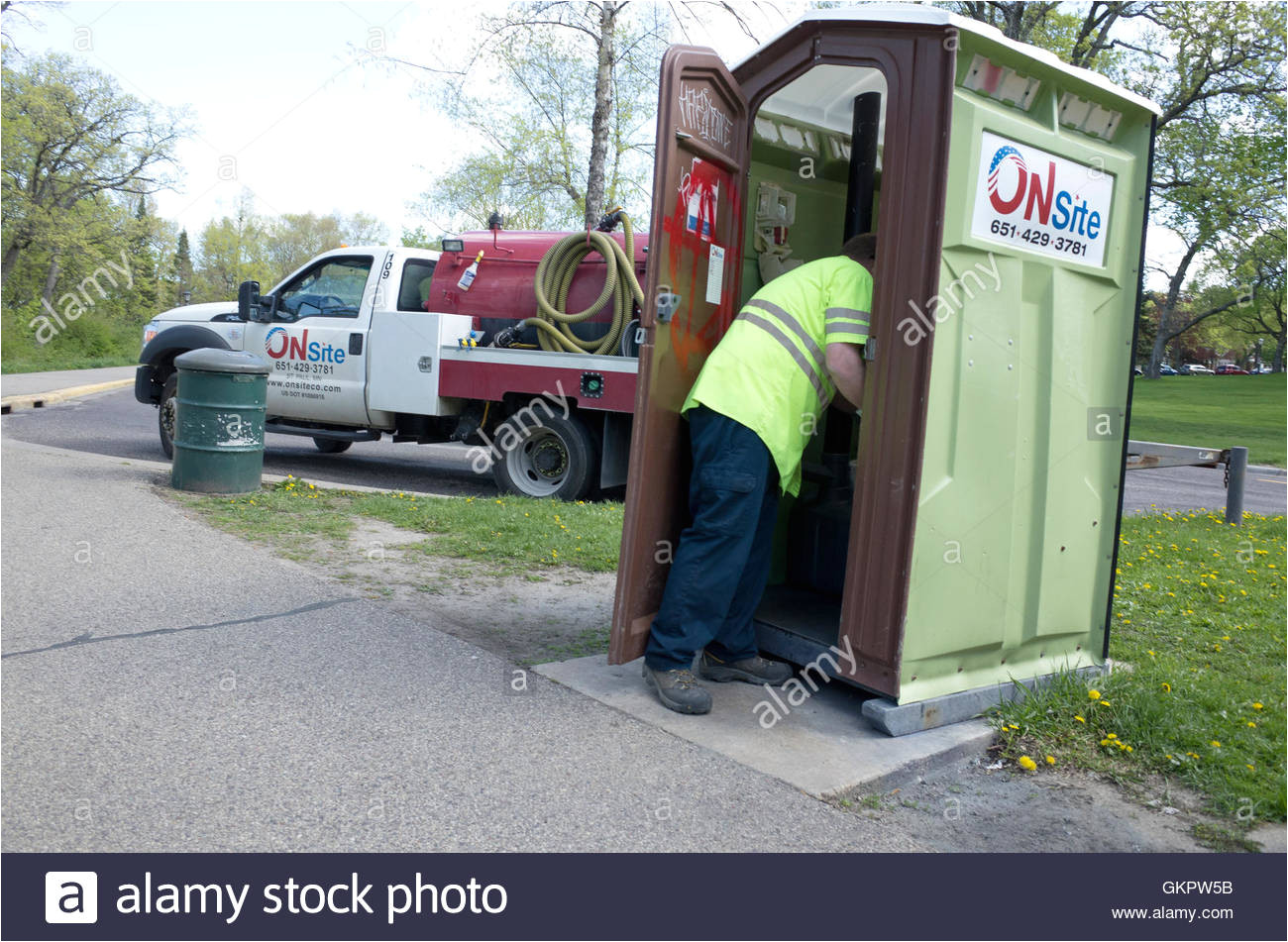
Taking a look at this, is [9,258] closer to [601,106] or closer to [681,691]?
[601,106]

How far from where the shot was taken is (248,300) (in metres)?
10.7

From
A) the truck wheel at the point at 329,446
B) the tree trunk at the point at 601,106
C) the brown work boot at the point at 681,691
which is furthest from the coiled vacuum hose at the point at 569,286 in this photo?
the tree trunk at the point at 601,106

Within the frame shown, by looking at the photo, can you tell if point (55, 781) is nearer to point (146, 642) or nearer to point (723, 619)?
point (146, 642)

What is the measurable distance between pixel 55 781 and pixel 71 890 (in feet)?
1.91

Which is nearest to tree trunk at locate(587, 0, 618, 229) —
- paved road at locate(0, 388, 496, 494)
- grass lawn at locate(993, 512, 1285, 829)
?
paved road at locate(0, 388, 496, 494)

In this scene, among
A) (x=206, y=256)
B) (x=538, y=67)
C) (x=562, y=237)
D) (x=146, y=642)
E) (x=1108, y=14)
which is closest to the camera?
(x=146, y=642)

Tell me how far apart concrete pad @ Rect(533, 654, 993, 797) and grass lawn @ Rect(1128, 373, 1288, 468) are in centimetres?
1404

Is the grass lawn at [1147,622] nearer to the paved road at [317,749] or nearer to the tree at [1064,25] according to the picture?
the paved road at [317,749]

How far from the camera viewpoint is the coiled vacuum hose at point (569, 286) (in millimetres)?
9414

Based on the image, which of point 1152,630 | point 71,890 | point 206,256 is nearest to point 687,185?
point 71,890

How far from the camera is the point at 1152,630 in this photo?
5.64 m

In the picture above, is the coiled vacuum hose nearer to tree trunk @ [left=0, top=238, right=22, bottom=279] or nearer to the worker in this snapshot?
the worker

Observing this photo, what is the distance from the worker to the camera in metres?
3.98

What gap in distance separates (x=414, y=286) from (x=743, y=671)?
728 cm
